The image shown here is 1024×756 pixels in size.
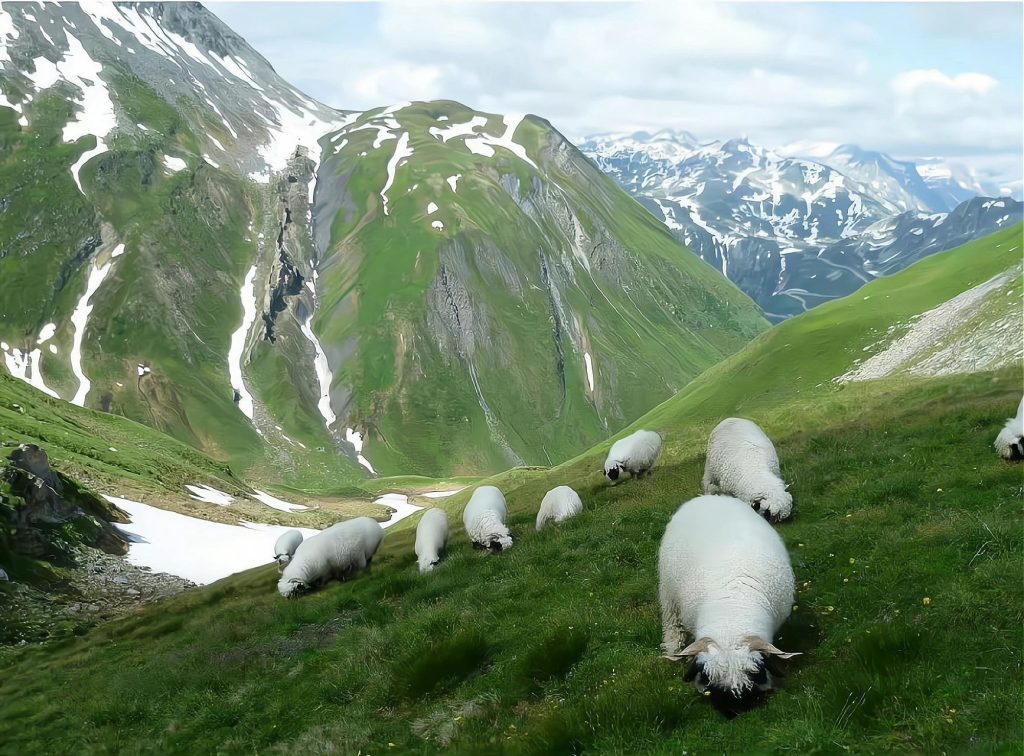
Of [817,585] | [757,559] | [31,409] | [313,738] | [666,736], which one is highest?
[31,409]

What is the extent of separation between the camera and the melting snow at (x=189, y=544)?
49094 mm

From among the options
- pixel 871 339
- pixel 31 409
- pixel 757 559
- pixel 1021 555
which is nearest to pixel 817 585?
pixel 757 559

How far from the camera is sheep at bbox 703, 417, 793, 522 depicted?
54.8 feet

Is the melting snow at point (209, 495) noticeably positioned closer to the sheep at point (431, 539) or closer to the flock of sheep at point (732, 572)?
the sheep at point (431, 539)

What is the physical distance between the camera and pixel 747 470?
18078mm

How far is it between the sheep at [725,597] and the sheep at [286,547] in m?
26.6

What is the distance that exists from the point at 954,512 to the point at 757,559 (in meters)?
5.28

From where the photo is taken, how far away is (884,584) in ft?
37.3

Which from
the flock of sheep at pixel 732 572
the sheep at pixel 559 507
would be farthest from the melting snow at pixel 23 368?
the flock of sheep at pixel 732 572

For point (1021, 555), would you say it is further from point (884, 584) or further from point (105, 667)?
point (105, 667)

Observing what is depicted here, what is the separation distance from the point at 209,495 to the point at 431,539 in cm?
6762

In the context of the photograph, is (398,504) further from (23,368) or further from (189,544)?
(23,368)

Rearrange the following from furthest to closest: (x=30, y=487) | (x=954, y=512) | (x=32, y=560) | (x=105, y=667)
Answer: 1. (x=30, y=487)
2. (x=32, y=560)
3. (x=105, y=667)
4. (x=954, y=512)

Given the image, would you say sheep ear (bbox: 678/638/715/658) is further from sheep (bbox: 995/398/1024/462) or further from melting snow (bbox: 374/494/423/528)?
melting snow (bbox: 374/494/423/528)
